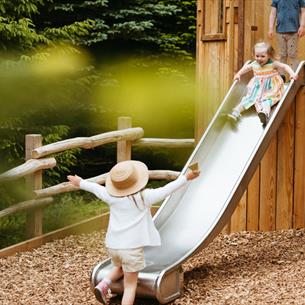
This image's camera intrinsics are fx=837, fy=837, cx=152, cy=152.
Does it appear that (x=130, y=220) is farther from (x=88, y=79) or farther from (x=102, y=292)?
(x=88, y=79)

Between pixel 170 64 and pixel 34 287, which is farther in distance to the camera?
pixel 170 64

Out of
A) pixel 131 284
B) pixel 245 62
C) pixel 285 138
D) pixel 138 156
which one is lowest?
pixel 138 156

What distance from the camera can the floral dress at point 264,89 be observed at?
7832mm

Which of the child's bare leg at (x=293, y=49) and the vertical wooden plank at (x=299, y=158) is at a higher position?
the child's bare leg at (x=293, y=49)

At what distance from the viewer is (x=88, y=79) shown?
12789mm

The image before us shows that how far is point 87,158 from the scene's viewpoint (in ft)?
44.8

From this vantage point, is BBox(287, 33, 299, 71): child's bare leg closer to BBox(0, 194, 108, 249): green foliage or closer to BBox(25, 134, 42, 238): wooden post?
BBox(25, 134, 42, 238): wooden post

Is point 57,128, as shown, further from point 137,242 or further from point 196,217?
point 137,242

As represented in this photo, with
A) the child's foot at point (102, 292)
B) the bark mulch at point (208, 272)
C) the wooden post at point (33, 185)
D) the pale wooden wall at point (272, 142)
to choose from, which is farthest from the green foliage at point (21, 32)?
the child's foot at point (102, 292)

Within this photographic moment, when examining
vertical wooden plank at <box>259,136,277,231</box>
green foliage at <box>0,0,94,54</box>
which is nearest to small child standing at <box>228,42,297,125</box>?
vertical wooden plank at <box>259,136,277,231</box>

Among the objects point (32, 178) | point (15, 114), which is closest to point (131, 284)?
point (32, 178)

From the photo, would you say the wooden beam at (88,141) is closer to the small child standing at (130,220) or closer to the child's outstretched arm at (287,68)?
the child's outstretched arm at (287,68)

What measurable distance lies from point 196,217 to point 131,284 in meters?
1.31

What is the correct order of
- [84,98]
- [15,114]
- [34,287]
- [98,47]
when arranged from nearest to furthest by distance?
[34,287], [15,114], [84,98], [98,47]
